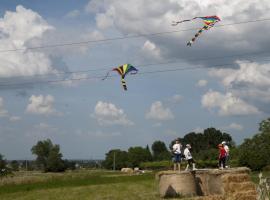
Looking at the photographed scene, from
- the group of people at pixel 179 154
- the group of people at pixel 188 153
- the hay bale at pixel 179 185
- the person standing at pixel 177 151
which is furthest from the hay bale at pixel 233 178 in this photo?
the person standing at pixel 177 151

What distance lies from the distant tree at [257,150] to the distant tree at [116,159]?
152 feet

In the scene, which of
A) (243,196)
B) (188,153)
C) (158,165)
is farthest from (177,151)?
(158,165)

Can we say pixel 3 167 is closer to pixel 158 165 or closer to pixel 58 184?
pixel 58 184

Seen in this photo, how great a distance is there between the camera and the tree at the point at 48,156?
112m

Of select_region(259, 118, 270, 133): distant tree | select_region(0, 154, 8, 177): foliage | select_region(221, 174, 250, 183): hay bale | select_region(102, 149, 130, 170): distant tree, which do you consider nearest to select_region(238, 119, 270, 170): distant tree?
select_region(259, 118, 270, 133): distant tree

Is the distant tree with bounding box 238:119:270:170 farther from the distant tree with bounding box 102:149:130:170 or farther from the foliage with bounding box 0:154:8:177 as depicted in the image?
the distant tree with bounding box 102:149:130:170

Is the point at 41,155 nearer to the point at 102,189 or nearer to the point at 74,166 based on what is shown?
the point at 74,166

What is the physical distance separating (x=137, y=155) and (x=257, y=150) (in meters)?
57.7

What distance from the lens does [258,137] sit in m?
79.0

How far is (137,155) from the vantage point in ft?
411

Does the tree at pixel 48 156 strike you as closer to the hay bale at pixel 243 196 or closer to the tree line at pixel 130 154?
the tree line at pixel 130 154

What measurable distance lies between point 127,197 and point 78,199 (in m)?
2.61

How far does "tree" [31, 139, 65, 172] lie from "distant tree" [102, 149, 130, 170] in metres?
14.7

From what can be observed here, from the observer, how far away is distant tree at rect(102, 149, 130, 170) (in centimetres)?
12294
